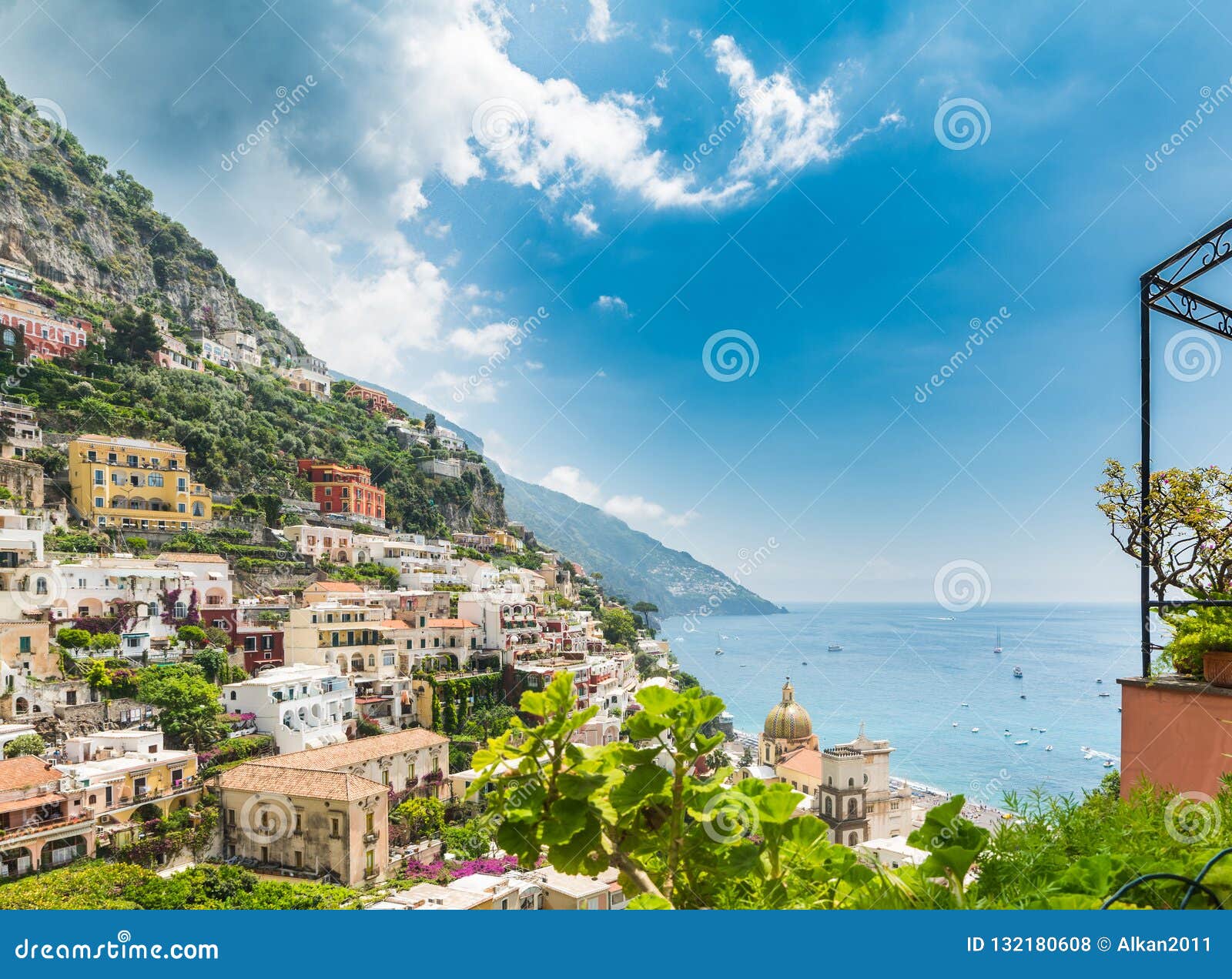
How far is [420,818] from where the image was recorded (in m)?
13.5

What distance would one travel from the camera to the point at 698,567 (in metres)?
62.8

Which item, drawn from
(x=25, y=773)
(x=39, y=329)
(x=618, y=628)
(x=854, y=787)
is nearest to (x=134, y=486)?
(x=39, y=329)

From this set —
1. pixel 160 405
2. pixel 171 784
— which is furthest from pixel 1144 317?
pixel 160 405

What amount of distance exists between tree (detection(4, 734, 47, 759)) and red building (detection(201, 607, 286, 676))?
4.65 metres

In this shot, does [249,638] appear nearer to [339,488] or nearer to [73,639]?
[73,639]

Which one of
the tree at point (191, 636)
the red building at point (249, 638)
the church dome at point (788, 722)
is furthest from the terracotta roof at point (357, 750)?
the church dome at point (788, 722)

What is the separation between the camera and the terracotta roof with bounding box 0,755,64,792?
436 inches

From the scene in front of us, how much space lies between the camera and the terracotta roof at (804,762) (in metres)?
17.3

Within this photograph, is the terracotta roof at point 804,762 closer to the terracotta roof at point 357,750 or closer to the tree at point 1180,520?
the terracotta roof at point 357,750

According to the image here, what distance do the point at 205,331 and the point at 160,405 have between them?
9.41m

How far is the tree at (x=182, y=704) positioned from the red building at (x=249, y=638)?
6.21ft

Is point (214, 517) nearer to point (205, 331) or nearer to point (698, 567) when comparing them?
point (205, 331)

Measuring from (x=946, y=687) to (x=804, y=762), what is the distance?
23.7 meters

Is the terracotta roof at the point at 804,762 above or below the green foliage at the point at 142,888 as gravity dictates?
below
